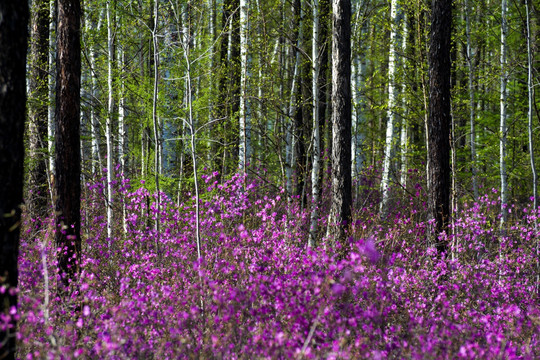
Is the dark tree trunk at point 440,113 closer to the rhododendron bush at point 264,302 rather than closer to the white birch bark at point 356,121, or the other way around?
the rhododendron bush at point 264,302

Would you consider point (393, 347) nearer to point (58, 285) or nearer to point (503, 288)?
point (503, 288)

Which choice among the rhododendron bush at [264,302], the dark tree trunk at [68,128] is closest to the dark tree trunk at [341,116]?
the rhododendron bush at [264,302]

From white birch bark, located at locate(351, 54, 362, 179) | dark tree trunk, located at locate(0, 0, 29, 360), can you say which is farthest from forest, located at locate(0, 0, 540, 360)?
white birch bark, located at locate(351, 54, 362, 179)

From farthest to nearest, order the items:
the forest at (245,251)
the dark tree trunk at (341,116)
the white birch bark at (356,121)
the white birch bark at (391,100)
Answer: the white birch bark at (356,121) → the white birch bark at (391,100) → the dark tree trunk at (341,116) → the forest at (245,251)

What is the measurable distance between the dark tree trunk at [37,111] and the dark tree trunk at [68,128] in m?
3.81

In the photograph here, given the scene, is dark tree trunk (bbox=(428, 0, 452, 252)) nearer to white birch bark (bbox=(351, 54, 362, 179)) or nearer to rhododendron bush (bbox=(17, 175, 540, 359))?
rhododendron bush (bbox=(17, 175, 540, 359))

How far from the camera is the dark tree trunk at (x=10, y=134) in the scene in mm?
3113

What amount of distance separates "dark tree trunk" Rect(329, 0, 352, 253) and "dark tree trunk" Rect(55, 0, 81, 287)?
3.84 metres

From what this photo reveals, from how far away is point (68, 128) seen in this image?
6.12 m

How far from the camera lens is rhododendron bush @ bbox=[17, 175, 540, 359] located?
3629 millimetres

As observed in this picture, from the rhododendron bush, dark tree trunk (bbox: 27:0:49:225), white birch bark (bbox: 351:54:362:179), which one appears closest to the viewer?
the rhododendron bush

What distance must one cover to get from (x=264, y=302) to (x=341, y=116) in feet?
14.2

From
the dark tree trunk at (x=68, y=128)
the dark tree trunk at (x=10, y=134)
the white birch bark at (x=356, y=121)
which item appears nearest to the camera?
the dark tree trunk at (x=10, y=134)

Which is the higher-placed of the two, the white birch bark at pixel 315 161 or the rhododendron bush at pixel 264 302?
the white birch bark at pixel 315 161
